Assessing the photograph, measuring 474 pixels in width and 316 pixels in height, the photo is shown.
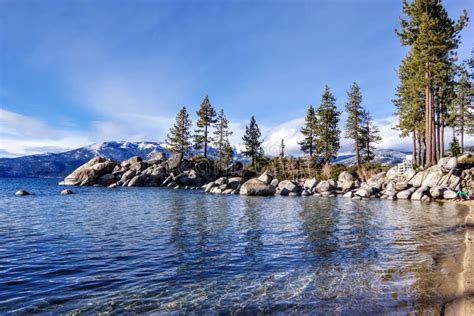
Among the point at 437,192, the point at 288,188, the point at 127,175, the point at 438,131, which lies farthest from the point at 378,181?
the point at 127,175

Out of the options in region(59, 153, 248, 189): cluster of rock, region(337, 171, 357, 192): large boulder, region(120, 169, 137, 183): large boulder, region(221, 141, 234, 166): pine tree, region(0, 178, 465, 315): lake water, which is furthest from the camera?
region(221, 141, 234, 166): pine tree

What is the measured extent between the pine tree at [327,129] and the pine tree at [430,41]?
1021 inches

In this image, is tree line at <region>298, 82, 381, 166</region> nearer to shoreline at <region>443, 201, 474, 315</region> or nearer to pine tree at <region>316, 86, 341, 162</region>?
pine tree at <region>316, 86, 341, 162</region>

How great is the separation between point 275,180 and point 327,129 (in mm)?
23090

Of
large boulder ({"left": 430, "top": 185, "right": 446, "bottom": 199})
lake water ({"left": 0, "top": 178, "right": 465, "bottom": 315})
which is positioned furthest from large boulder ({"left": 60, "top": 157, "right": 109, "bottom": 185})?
large boulder ({"left": 430, "top": 185, "right": 446, "bottom": 199})

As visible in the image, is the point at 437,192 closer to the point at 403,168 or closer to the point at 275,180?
the point at 403,168

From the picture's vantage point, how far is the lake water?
6.55 meters

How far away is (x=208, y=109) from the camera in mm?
74500

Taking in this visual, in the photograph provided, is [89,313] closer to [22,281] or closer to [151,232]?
[22,281]

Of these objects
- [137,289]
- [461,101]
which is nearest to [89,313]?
[137,289]

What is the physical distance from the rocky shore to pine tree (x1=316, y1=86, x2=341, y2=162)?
13.4 metres

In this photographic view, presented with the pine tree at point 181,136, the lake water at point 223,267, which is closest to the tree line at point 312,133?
the pine tree at point 181,136

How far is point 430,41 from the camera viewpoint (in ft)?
115

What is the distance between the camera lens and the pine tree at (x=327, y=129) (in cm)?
6381
